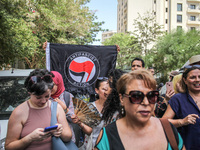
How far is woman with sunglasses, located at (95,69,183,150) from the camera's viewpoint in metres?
1.45

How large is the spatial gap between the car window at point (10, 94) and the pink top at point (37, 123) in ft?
5.02

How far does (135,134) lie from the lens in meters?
1.51

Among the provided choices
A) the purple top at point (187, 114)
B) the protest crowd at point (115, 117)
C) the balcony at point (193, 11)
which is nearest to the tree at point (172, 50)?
the protest crowd at point (115, 117)

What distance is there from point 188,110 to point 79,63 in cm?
265

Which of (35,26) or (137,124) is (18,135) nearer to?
(137,124)

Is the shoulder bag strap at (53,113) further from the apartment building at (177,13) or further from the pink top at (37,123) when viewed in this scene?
the apartment building at (177,13)

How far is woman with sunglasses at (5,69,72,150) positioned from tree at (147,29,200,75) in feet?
61.0

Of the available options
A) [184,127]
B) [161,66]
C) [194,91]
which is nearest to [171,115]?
[184,127]

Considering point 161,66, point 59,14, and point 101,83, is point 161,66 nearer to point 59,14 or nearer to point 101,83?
point 59,14

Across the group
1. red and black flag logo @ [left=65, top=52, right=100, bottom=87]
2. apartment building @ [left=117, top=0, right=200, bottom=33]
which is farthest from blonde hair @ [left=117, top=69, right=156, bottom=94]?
apartment building @ [left=117, top=0, right=200, bottom=33]

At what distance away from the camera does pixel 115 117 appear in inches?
88.8

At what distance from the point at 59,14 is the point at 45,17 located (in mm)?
2135

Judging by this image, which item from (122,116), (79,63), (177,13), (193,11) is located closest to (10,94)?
(79,63)

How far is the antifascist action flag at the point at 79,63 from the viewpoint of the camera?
4.20 m
